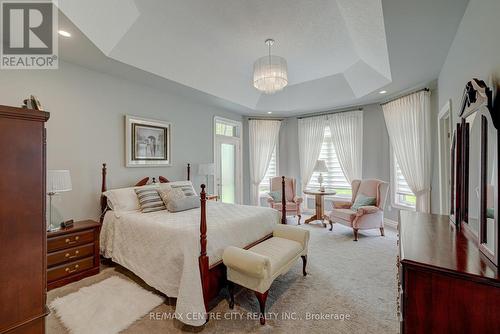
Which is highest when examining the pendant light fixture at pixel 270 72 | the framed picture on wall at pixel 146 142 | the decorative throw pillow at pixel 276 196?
the pendant light fixture at pixel 270 72

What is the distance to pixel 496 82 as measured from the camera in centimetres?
138

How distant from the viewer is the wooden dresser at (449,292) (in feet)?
3.07

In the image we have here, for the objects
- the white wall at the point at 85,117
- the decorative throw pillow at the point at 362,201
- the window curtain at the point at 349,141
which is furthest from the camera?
the window curtain at the point at 349,141

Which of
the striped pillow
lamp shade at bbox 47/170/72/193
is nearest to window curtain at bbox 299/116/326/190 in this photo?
the striped pillow

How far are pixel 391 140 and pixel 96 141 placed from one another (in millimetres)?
5352

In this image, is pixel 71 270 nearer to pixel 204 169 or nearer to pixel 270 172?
pixel 204 169

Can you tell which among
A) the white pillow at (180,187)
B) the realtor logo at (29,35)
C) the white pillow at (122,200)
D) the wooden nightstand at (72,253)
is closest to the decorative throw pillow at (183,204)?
the white pillow at (180,187)

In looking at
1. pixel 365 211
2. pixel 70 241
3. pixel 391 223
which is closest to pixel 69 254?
pixel 70 241

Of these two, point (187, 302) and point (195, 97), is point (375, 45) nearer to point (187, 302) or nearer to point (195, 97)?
point (195, 97)

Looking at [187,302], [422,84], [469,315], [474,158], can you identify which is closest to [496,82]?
[474,158]

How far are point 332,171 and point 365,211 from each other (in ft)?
6.10

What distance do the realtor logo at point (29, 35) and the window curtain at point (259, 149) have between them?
424 cm

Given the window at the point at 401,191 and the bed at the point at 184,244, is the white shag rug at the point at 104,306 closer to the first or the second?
the bed at the point at 184,244

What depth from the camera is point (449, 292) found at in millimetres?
999
